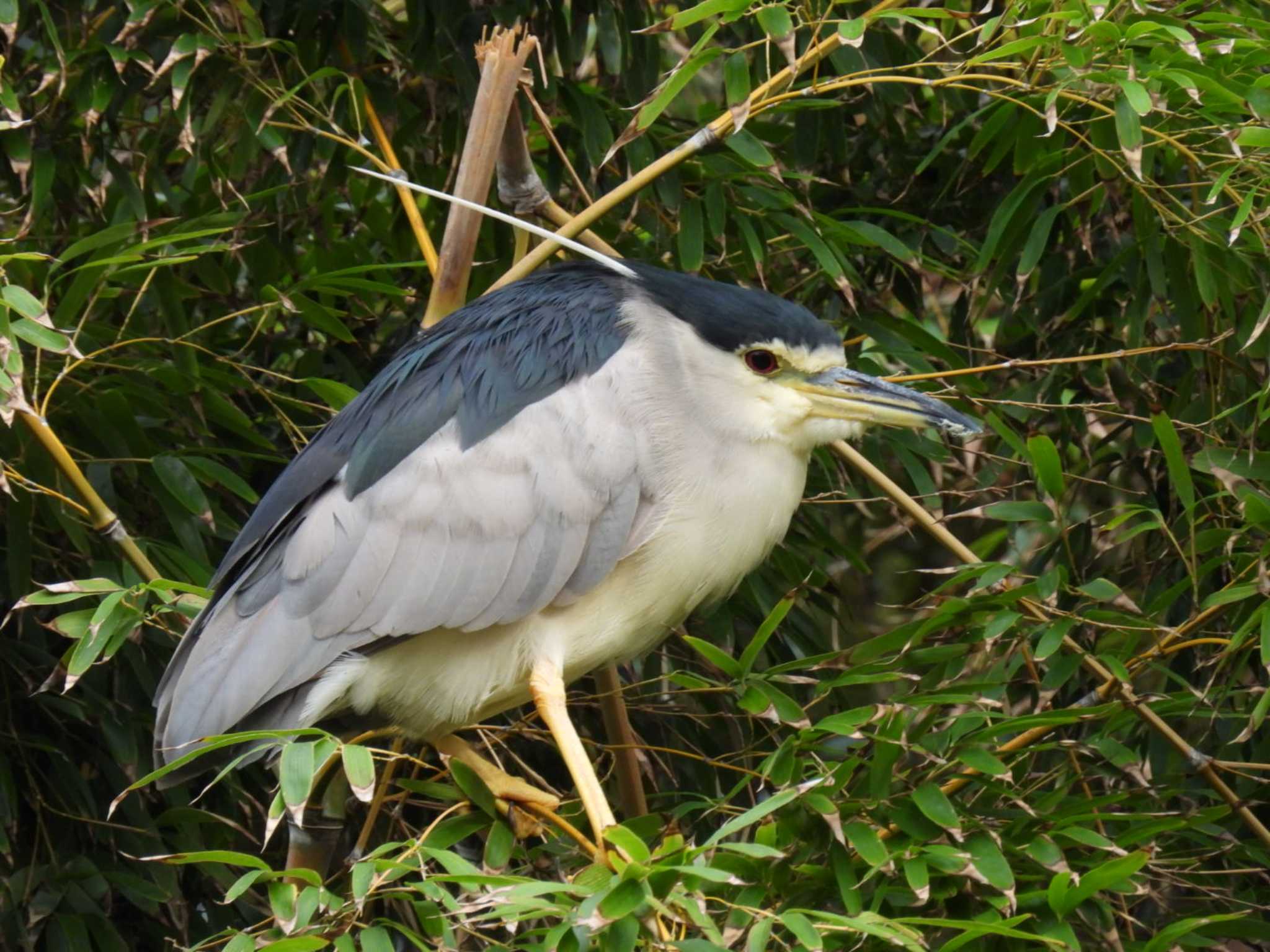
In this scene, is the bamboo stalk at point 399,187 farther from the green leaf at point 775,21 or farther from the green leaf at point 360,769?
the green leaf at point 360,769

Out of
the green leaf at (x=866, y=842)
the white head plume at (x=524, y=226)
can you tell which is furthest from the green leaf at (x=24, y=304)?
the green leaf at (x=866, y=842)

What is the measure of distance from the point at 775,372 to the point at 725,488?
0.16m

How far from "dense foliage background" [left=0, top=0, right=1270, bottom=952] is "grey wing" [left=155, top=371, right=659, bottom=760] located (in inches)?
4.9

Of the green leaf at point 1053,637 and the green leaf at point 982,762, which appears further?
the green leaf at point 1053,637

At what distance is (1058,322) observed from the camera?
8.85ft

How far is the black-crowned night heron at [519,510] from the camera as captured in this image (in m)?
1.98

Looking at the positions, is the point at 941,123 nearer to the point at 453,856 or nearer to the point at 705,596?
the point at 705,596

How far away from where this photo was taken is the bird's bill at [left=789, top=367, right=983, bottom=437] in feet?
6.42

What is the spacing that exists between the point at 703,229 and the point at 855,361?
0.36m

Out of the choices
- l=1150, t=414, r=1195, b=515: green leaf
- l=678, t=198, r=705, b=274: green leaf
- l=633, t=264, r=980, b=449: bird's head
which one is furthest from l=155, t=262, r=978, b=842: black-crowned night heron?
l=678, t=198, r=705, b=274: green leaf

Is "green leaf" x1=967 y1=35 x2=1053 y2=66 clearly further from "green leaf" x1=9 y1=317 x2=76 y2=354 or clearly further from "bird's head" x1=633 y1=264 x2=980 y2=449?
"green leaf" x1=9 y1=317 x2=76 y2=354

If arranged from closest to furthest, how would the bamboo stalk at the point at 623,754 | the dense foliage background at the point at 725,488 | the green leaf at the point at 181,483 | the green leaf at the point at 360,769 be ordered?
the green leaf at the point at 360,769
the dense foliage background at the point at 725,488
the bamboo stalk at the point at 623,754
the green leaf at the point at 181,483

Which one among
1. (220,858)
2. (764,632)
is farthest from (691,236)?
(220,858)

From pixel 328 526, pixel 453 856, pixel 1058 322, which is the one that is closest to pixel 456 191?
pixel 328 526
